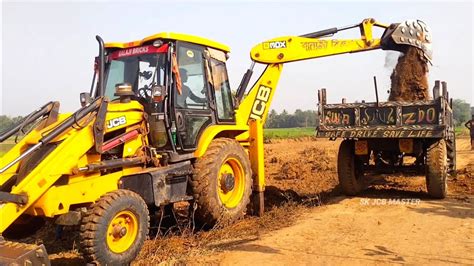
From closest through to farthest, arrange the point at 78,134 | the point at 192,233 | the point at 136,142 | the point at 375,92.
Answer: the point at 78,134 < the point at 136,142 < the point at 192,233 < the point at 375,92

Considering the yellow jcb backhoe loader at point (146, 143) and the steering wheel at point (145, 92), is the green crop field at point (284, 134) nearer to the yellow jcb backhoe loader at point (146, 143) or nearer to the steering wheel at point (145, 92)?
the yellow jcb backhoe loader at point (146, 143)

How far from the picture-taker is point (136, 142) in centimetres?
579

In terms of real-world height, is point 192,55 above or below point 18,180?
above

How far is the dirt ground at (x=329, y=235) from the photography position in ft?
16.2

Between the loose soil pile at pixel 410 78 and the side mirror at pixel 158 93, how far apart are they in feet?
16.6

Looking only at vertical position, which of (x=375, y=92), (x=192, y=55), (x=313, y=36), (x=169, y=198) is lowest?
(x=169, y=198)

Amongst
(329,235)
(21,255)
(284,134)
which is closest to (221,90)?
(329,235)

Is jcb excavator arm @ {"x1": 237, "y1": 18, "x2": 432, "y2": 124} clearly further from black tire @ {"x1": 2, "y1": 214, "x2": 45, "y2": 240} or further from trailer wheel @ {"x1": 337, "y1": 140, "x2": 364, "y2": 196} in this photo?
black tire @ {"x1": 2, "y1": 214, "x2": 45, "y2": 240}

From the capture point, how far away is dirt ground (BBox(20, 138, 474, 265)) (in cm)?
494

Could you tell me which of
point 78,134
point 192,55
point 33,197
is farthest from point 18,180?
point 192,55

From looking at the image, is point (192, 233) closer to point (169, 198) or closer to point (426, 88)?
point (169, 198)

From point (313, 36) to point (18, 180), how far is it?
5.82 metres

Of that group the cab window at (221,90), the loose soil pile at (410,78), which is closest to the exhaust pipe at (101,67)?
the cab window at (221,90)

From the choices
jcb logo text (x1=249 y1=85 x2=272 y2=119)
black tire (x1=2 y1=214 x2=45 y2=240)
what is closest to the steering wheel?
black tire (x1=2 y1=214 x2=45 y2=240)
